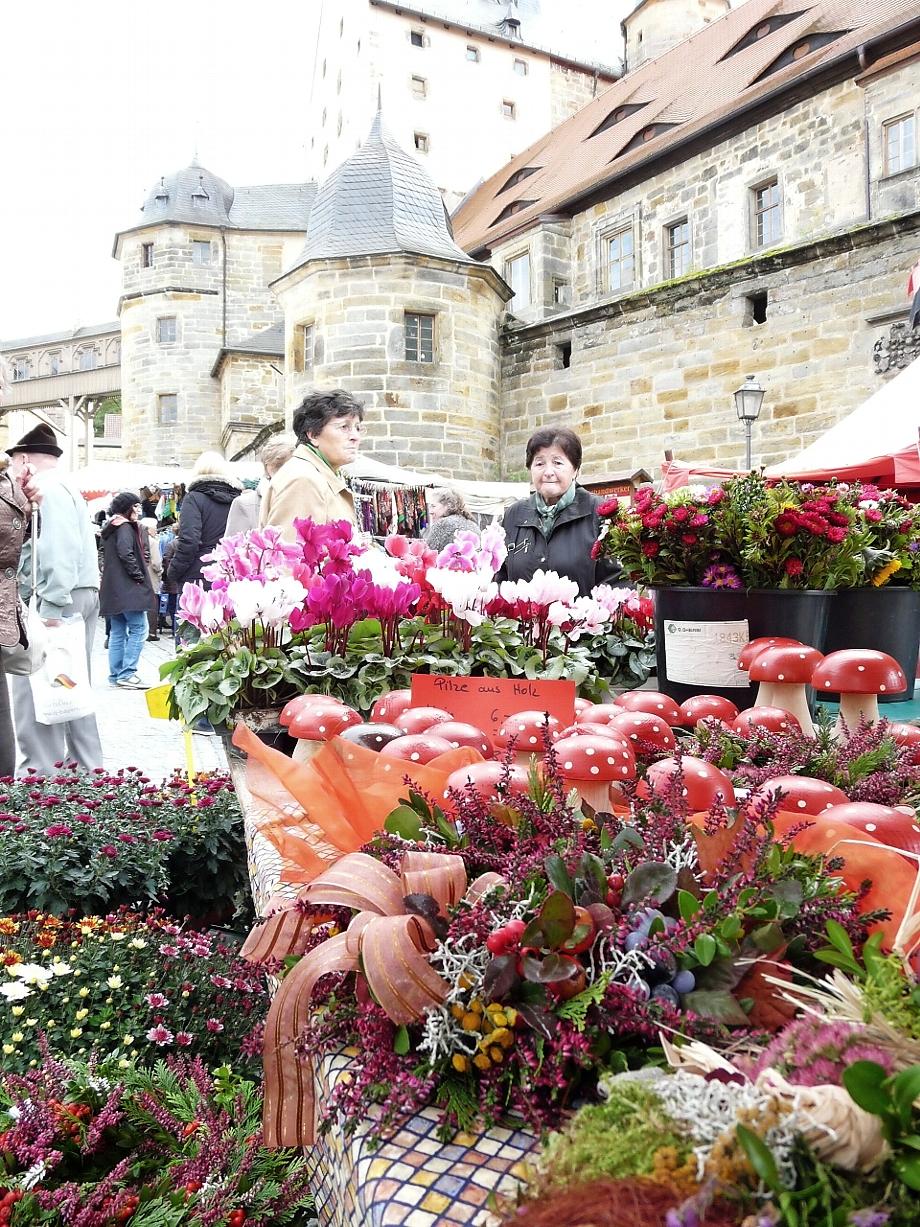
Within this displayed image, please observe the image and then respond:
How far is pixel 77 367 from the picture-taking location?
5725 cm

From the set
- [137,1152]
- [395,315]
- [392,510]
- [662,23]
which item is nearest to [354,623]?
[137,1152]

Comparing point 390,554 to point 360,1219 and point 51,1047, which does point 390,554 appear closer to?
point 51,1047

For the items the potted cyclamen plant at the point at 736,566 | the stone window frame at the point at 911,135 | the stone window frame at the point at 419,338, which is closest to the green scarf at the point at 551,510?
the potted cyclamen plant at the point at 736,566

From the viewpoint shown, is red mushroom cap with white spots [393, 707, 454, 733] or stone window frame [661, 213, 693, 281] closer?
red mushroom cap with white spots [393, 707, 454, 733]

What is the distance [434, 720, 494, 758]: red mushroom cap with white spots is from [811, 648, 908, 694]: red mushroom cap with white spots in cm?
69

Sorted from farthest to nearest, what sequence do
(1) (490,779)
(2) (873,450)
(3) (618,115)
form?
(3) (618,115)
(2) (873,450)
(1) (490,779)

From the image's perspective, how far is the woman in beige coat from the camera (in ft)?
11.9

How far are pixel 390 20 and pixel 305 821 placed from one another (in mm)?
40085

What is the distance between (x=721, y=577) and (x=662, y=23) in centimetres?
3933

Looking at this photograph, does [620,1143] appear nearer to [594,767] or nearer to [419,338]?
[594,767]

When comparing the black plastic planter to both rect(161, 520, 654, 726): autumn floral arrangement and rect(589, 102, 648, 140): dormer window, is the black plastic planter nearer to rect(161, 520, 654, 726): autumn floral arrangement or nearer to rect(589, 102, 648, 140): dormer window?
rect(161, 520, 654, 726): autumn floral arrangement

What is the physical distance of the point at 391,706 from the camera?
210 cm

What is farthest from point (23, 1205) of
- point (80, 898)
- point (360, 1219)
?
point (80, 898)

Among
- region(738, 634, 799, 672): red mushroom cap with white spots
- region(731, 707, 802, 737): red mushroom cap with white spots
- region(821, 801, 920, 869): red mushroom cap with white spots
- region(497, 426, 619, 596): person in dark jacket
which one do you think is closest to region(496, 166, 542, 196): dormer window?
region(497, 426, 619, 596): person in dark jacket
